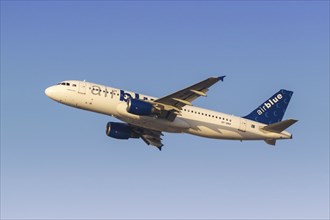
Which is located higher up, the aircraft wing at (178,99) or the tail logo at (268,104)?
the tail logo at (268,104)

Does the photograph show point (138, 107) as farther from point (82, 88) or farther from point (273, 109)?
point (273, 109)

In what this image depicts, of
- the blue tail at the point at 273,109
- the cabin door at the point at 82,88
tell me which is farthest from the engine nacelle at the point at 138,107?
the blue tail at the point at 273,109

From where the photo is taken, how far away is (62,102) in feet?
236

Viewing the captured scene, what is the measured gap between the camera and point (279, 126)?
246 ft

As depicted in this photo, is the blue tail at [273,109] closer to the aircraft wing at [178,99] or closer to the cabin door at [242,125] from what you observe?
the cabin door at [242,125]

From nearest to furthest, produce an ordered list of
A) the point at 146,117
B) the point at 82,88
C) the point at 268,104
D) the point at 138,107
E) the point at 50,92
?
the point at 138,107 < the point at 146,117 < the point at 82,88 < the point at 50,92 < the point at 268,104

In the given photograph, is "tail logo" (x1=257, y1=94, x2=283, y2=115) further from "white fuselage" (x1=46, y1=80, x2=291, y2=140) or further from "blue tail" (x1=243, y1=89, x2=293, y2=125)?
"white fuselage" (x1=46, y1=80, x2=291, y2=140)

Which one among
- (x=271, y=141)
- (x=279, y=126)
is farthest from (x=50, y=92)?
(x=271, y=141)

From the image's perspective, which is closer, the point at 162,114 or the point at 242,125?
the point at 162,114

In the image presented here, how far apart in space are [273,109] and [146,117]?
19.4 meters

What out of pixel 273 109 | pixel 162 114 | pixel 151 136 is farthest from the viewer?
pixel 273 109

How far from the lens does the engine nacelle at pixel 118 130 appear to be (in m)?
78.2

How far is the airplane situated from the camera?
230ft

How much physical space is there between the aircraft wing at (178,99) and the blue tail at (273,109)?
12065 mm
